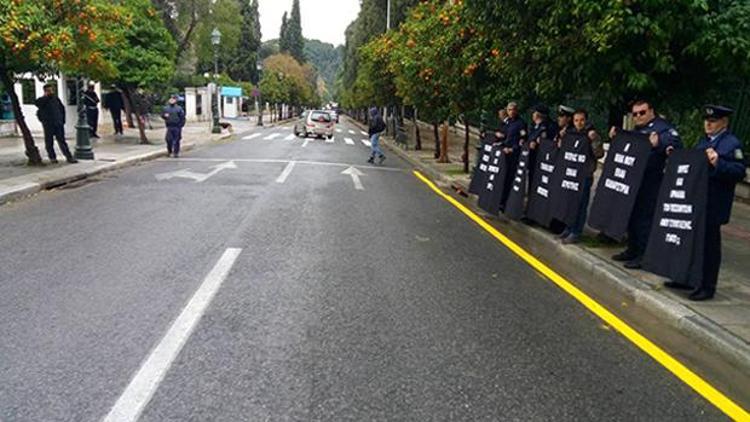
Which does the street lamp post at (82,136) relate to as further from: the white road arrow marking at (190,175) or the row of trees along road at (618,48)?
the row of trees along road at (618,48)

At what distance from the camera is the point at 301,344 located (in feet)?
15.6

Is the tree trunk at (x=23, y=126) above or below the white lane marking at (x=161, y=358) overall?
above

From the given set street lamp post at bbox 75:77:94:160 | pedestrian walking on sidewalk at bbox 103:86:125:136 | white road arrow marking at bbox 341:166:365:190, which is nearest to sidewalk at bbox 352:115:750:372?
white road arrow marking at bbox 341:166:365:190

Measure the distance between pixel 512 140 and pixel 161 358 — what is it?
7396 millimetres

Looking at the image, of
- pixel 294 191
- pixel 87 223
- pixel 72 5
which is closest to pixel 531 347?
pixel 87 223

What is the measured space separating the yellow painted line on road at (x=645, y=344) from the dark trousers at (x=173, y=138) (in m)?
14.0

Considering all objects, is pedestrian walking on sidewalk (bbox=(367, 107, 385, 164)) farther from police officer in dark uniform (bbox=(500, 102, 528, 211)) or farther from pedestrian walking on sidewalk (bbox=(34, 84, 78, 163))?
police officer in dark uniform (bbox=(500, 102, 528, 211))

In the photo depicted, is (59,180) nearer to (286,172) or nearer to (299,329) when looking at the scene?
(286,172)

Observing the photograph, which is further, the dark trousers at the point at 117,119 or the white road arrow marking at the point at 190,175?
the dark trousers at the point at 117,119

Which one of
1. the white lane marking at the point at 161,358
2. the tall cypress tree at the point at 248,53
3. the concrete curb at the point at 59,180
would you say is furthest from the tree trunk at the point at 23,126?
the tall cypress tree at the point at 248,53

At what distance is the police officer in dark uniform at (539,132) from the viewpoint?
31.4ft

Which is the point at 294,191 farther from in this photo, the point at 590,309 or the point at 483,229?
Result: the point at 590,309

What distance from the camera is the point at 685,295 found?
5.98m

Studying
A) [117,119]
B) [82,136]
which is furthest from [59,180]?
[117,119]
